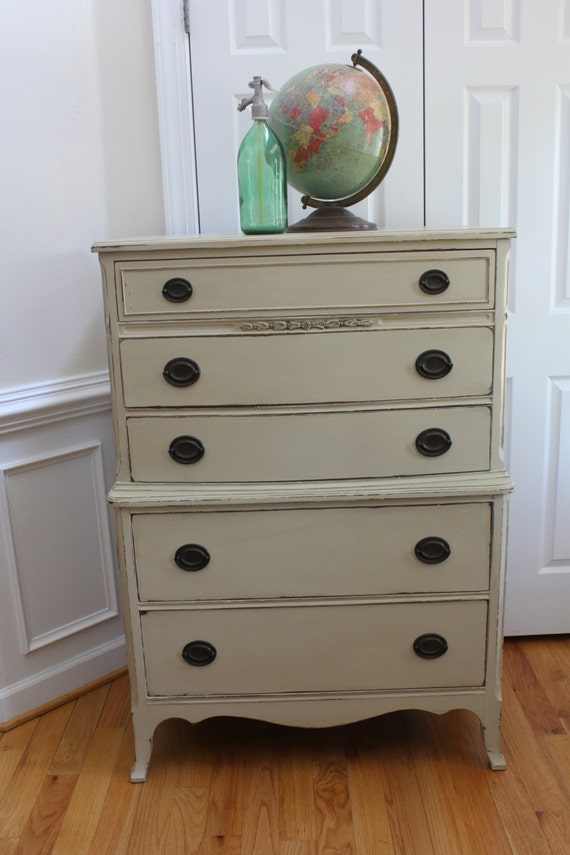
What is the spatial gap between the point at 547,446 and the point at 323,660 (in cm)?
101

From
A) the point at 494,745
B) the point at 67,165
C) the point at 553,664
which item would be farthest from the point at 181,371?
the point at 553,664

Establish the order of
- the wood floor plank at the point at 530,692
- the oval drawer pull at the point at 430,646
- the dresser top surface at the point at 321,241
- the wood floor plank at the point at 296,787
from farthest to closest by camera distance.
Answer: the wood floor plank at the point at 530,692 → the oval drawer pull at the point at 430,646 → the wood floor plank at the point at 296,787 → the dresser top surface at the point at 321,241

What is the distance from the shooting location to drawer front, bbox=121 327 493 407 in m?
1.70

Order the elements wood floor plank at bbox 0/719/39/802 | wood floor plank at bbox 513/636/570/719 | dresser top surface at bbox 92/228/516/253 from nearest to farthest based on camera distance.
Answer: dresser top surface at bbox 92/228/516/253 < wood floor plank at bbox 0/719/39/802 < wood floor plank at bbox 513/636/570/719

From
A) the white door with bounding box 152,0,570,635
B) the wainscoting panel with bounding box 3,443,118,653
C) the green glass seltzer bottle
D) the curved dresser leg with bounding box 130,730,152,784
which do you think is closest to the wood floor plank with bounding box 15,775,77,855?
the curved dresser leg with bounding box 130,730,152,784

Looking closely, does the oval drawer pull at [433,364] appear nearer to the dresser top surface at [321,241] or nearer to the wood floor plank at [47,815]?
the dresser top surface at [321,241]

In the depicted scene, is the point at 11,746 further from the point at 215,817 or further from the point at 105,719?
the point at 215,817

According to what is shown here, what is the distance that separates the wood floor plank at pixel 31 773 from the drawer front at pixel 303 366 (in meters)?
0.95

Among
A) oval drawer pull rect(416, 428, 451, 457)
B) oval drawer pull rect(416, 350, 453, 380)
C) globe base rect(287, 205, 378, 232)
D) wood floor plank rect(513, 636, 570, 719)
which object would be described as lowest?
wood floor plank rect(513, 636, 570, 719)

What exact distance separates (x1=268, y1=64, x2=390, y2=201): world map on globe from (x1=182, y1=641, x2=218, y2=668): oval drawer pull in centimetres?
109

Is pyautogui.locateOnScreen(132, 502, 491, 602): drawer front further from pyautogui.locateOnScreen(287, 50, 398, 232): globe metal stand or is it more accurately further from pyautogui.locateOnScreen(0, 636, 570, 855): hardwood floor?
pyautogui.locateOnScreen(287, 50, 398, 232): globe metal stand

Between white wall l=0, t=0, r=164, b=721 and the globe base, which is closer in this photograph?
the globe base

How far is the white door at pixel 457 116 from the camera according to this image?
2.13m

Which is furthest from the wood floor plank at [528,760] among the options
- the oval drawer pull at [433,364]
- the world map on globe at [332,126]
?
the world map on globe at [332,126]
